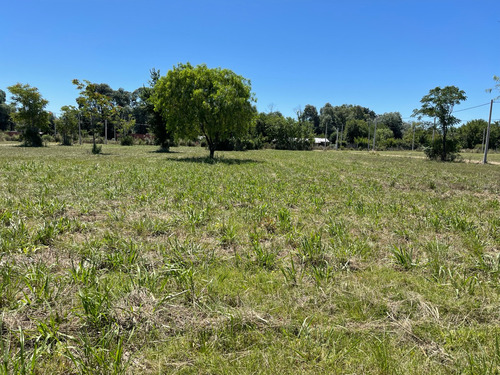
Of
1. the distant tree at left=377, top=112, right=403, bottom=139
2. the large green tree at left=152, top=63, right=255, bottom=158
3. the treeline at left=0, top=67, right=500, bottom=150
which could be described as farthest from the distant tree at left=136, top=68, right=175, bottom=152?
the distant tree at left=377, top=112, right=403, bottom=139

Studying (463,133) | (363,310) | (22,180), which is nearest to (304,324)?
(363,310)

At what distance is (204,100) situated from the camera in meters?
22.6

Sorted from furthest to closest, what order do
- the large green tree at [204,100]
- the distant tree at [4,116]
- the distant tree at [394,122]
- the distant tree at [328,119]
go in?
the distant tree at [394,122], the distant tree at [328,119], the distant tree at [4,116], the large green tree at [204,100]

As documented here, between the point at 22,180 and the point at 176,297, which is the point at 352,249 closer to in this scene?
the point at 176,297

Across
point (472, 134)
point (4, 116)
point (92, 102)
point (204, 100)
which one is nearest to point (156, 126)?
point (92, 102)

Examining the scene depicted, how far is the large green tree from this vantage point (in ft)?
73.8

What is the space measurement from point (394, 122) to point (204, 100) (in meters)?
121

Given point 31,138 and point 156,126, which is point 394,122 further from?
point 31,138

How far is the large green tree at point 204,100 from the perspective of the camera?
22.5 metres

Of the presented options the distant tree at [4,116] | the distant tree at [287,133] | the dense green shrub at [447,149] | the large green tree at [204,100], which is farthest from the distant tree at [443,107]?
the distant tree at [4,116]

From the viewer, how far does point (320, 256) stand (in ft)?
13.8

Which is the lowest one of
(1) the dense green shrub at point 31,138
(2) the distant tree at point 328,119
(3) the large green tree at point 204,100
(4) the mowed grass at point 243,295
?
(4) the mowed grass at point 243,295

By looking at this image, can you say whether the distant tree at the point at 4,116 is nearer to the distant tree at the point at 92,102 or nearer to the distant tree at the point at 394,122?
the distant tree at the point at 92,102

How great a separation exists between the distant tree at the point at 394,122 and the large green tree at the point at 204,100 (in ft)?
386
